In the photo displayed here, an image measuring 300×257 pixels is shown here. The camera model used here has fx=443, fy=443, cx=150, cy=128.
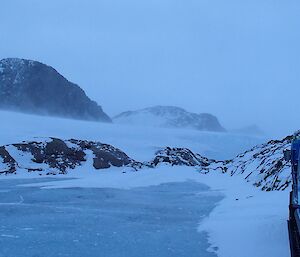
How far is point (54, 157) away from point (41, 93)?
476 ft

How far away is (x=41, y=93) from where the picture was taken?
17962 centimetres

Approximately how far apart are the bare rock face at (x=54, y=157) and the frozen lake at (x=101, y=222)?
465 inches

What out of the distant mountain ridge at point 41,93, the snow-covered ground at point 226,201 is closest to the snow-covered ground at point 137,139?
the snow-covered ground at point 226,201

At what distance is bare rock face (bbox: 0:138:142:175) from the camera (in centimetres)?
3681

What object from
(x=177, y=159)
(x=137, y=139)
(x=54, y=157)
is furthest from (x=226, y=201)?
(x=137, y=139)

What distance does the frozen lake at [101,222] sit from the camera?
1085 cm

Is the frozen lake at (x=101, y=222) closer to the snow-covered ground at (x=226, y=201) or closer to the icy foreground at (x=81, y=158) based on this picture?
the snow-covered ground at (x=226, y=201)

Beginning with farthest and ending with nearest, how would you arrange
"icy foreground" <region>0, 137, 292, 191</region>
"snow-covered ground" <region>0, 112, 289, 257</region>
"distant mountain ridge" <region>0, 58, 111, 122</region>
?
"distant mountain ridge" <region>0, 58, 111, 122</region> → "icy foreground" <region>0, 137, 292, 191</region> → "snow-covered ground" <region>0, 112, 289, 257</region>

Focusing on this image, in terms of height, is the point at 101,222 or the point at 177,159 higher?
the point at 177,159

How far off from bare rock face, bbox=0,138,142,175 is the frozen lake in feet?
38.8

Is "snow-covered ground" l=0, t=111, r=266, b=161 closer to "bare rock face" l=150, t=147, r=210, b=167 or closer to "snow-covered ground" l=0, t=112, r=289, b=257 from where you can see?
"snow-covered ground" l=0, t=112, r=289, b=257

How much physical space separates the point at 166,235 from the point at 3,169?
25224 mm

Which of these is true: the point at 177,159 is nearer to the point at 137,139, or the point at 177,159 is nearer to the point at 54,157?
the point at 54,157

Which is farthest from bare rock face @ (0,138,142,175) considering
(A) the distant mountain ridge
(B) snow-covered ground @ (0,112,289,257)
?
(A) the distant mountain ridge
